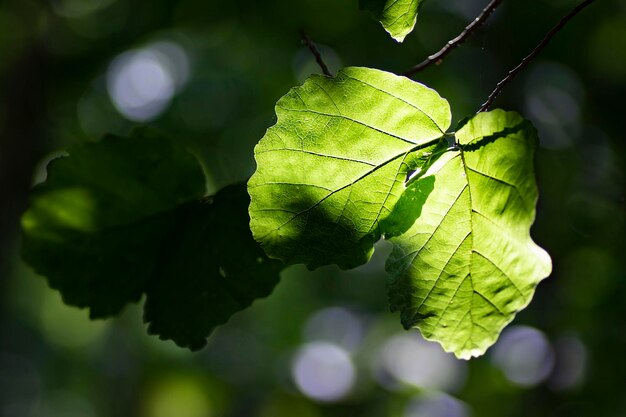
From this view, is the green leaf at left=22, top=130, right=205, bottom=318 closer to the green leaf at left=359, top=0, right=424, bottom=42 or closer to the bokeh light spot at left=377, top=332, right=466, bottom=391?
the green leaf at left=359, top=0, right=424, bottom=42

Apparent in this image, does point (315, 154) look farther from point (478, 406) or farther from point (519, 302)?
point (478, 406)

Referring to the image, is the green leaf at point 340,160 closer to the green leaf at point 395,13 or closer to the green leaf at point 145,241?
the green leaf at point 395,13

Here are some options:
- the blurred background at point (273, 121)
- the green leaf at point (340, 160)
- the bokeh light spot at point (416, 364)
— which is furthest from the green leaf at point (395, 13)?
the bokeh light spot at point (416, 364)

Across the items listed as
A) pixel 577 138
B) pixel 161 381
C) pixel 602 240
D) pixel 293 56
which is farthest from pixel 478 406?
pixel 161 381

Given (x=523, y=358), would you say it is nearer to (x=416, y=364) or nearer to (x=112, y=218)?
(x=416, y=364)

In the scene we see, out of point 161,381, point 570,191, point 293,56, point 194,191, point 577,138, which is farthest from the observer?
point 161,381

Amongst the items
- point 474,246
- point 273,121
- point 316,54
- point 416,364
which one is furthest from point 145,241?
point 416,364

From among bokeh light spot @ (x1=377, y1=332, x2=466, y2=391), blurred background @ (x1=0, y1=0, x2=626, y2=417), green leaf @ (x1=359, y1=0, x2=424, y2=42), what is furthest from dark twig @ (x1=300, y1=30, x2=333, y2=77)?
bokeh light spot @ (x1=377, y1=332, x2=466, y2=391)
